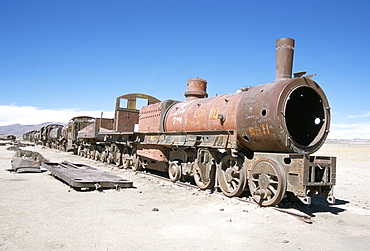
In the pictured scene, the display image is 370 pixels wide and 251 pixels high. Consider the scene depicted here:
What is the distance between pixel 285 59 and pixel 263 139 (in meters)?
2.19

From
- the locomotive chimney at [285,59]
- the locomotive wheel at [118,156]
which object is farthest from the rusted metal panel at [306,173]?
the locomotive wheel at [118,156]

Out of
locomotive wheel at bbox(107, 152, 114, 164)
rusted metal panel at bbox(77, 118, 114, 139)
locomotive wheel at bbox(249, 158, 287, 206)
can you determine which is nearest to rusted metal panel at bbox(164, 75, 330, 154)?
locomotive wheel at bbox(249, 158, 287, 206)

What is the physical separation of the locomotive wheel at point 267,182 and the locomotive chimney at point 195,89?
474 cm

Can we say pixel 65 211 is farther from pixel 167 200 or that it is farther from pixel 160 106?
pixel 160 106

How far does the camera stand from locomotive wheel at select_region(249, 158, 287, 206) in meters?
6.55

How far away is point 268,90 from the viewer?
277 inches

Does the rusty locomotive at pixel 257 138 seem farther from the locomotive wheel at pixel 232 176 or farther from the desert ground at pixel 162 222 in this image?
the desert ground at pixel 162 222

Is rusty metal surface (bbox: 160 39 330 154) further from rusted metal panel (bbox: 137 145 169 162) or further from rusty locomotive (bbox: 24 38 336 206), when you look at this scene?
rusted metal panel (bbox: 137 145 169 162)

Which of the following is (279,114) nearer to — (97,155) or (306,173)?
(306,173)

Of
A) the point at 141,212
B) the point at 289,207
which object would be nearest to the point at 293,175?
the point at 289,207

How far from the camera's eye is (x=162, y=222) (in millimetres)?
5609

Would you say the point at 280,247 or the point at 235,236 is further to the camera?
the point at 235,236

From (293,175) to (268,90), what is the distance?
2.00 meters

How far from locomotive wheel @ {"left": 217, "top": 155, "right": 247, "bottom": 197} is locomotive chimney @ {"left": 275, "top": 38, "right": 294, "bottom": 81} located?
239 cm
